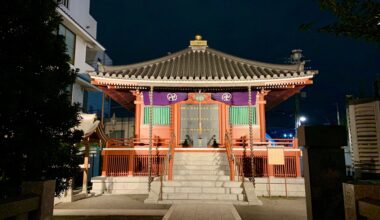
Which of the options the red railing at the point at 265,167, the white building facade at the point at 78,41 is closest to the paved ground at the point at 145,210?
the red railing at the point at 265,167

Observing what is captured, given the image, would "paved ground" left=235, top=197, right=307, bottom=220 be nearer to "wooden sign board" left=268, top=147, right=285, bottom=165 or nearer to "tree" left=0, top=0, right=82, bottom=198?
"wooden sign board" left=268, top=147, right=285, bottom=165

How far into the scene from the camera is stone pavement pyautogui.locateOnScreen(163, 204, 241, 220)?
323 inches

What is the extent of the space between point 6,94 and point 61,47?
2057 mm

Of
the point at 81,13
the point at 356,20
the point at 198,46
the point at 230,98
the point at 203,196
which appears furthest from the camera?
the point at 81,13

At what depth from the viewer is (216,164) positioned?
45.5 ft

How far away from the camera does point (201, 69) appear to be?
17.4 metres

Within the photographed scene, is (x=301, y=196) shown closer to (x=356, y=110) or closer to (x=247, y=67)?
(x=356, y=110)

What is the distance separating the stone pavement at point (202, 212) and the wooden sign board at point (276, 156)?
3.77 m

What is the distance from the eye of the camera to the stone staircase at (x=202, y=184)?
36.7ft

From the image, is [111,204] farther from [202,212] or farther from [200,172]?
[200,172]

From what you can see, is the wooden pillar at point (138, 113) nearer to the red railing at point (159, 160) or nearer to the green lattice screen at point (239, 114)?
the red railing at point (159, 160)

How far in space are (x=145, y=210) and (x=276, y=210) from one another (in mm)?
4638

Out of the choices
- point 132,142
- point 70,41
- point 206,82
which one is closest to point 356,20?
point 206,82

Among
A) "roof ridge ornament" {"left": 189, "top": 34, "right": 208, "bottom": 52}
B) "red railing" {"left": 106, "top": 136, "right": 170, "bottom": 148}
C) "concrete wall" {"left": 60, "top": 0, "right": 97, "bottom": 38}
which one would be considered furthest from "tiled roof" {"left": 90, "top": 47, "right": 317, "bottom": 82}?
"concrete wall" {"left": 60, "top": 0, "right": 97, "bottom": 38}
